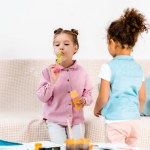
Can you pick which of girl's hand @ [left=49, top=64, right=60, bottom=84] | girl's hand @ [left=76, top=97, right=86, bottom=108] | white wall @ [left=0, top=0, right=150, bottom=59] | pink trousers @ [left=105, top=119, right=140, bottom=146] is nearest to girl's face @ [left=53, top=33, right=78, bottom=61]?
girl's hand @ [left=49, top=64, right=60, bottom=84]

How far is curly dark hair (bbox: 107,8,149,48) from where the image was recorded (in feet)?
8.50

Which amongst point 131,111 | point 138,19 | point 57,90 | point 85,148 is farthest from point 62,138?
point 85,148

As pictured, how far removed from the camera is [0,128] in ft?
10.0

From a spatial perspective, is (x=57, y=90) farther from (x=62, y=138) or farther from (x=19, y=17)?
(x=19, y=17)

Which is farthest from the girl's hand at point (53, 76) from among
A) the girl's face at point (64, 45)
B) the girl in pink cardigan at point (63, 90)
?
the girl's face at point (64, 45)

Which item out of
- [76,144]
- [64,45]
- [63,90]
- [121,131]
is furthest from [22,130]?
[76,144]

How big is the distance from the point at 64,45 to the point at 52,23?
973mm

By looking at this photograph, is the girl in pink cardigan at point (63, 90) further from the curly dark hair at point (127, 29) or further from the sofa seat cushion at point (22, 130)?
the curly dark hair at point (127, 29)

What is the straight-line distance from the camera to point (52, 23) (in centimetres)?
389

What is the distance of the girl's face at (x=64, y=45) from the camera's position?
292cm

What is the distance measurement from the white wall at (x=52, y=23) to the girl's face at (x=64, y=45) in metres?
0.88

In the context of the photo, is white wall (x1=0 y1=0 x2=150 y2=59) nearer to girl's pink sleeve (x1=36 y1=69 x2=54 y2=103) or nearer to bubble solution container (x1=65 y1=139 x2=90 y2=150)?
girl's pink sleeve (x1=36 y1=69 x2=54 y2=103)

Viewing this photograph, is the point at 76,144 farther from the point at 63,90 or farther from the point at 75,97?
the point at 63,90

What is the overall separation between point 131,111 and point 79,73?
0.57 m
